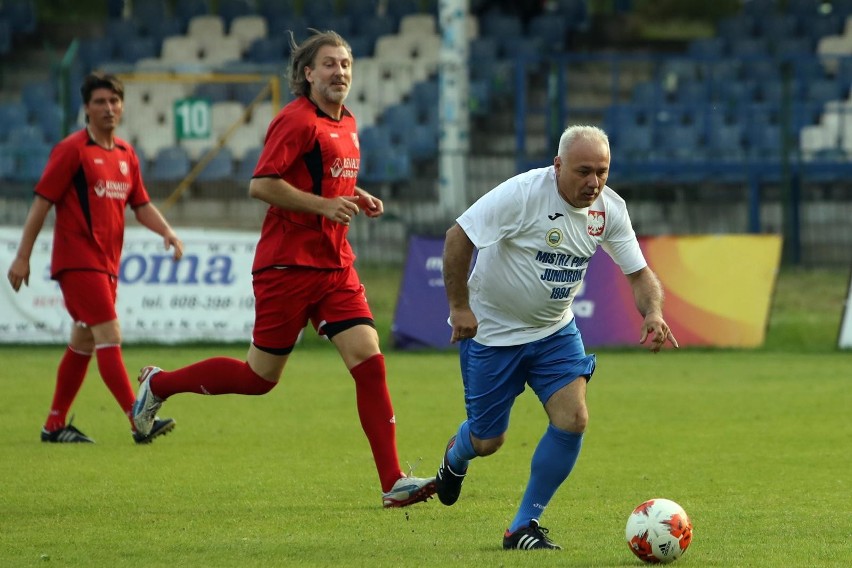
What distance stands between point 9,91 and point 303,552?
22.2m

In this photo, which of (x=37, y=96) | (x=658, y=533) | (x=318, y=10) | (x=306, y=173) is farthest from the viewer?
(x=318, y=10)

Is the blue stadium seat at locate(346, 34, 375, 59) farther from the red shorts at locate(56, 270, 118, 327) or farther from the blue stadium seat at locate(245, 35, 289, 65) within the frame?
the red shorts at locate(56, 270, 118, 327)

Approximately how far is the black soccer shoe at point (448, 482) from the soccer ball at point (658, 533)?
1.16m

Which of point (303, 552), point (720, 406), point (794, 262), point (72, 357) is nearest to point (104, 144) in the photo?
point (72, 357)

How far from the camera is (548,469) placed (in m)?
6.54

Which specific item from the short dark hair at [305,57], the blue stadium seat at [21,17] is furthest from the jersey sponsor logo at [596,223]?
the blue stadium seat at [21,17]

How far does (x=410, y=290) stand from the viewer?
16.2 m

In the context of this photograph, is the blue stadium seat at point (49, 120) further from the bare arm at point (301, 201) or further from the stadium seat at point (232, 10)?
the bare arm at point (301, 201)

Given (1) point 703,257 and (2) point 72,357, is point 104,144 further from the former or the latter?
(1) point 703,257

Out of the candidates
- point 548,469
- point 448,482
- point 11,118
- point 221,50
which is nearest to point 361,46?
point 221,50

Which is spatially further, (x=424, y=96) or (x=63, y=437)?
(x=424, y=96)

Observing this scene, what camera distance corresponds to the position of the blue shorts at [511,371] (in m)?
6.69

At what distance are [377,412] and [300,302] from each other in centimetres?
68

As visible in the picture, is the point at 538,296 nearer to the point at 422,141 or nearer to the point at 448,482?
the point at 448,482
